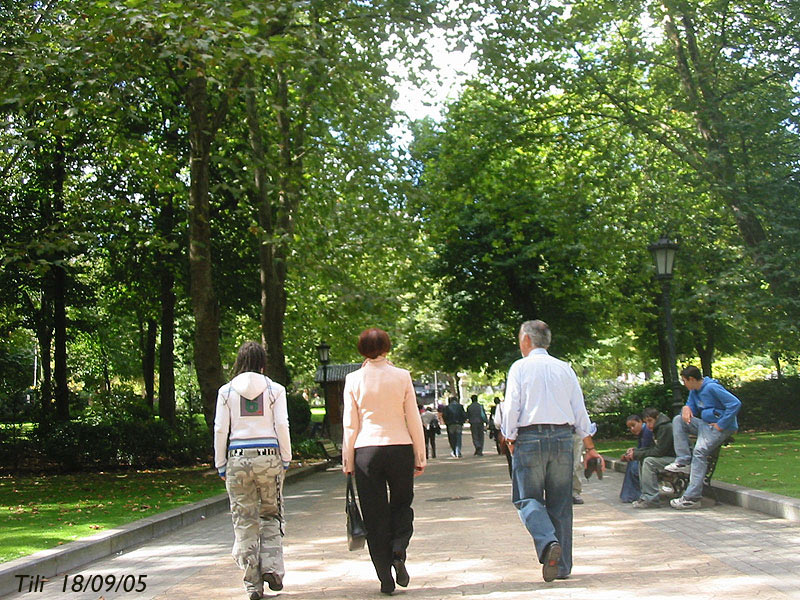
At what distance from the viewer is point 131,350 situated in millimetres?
46625

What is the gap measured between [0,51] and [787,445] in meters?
18.6

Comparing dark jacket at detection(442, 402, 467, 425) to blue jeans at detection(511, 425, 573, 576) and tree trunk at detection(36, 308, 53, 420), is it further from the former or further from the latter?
blue jeans at detection(511, 425, 573, 576)

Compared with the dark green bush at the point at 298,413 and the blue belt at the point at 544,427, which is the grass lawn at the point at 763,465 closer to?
the blue belt at the point at 544,427

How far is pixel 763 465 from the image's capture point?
16.0 meters

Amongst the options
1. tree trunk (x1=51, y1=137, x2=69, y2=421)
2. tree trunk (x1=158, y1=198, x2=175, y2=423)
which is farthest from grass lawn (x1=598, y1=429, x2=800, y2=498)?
tree trunk (x1=51, y1=137, x2=69, y2=421)

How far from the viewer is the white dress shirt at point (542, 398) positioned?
696 cm

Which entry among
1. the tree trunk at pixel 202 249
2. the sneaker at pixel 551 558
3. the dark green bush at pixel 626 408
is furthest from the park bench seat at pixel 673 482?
the dark green bush at pixel 626 408

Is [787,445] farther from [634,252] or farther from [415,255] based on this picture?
[415,255]

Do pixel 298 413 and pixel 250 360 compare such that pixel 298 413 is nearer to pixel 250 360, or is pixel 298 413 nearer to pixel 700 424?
pixel 700 424

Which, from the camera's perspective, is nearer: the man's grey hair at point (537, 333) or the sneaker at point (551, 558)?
the sneaker at point (551, 558)

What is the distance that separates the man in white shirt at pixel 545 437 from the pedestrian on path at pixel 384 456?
743 mm


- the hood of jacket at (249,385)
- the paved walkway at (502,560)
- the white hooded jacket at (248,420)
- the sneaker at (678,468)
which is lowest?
the paved walkway at (502,560)

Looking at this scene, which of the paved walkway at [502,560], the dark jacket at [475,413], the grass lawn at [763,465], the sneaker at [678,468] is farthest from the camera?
the dark jacket at [475,413]

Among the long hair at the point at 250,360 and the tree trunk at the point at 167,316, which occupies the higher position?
the tree trunk at the point at 167,316
